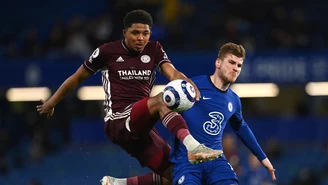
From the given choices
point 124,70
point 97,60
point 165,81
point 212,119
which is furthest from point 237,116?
point 165,81

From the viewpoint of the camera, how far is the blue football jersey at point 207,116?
9.11 meters

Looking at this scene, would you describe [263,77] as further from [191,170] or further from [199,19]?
[191,170]

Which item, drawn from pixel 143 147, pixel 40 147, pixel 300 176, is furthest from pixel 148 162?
pixel 40 147

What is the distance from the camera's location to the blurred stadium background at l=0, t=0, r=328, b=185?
67.3 ft

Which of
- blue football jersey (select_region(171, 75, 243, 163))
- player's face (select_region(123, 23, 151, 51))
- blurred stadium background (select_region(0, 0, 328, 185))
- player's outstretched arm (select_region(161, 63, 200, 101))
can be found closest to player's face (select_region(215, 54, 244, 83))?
blue football jersey (select_region(171, 75, 243, 163))

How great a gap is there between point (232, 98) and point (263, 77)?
1157 centimetres

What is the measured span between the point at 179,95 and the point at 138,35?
1213mm

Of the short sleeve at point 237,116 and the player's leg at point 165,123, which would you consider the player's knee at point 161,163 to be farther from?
the short sleeve at point 237,116

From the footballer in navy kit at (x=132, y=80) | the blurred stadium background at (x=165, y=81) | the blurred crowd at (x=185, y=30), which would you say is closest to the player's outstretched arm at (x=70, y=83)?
the footballer in navy kit at (x=132, y=80)

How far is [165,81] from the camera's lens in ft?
69.4

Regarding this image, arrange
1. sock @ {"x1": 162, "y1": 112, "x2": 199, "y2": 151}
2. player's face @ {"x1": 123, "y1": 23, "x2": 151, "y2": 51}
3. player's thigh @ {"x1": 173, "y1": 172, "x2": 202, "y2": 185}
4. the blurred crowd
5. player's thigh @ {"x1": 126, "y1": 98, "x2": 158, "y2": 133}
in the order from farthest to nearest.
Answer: the blurred crowd, player's face @ {"x1": 123, "y1": 23, "x2": 151, "y2": 51}, player's thigh @ {"x1": 173, "y1": 172, "x2": 202, "y2": 185}, player's thigh @ {"x1": 126, "y1": 98, "x2": 158, "y2": 133}, sock @ {"x1": 162, "y1": 112, "x2": 199, "y2": 151}

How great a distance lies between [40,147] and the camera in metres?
21.2

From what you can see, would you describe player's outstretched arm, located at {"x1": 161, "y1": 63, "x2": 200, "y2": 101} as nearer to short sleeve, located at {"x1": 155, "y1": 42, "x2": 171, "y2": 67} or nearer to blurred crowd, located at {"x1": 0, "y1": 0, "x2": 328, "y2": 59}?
short sleeve, located at {"x1": 155, "y1": 42, "x2": 171, "y2": 67}

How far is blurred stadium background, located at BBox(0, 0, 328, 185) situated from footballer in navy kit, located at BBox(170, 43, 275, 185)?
10499 mm
